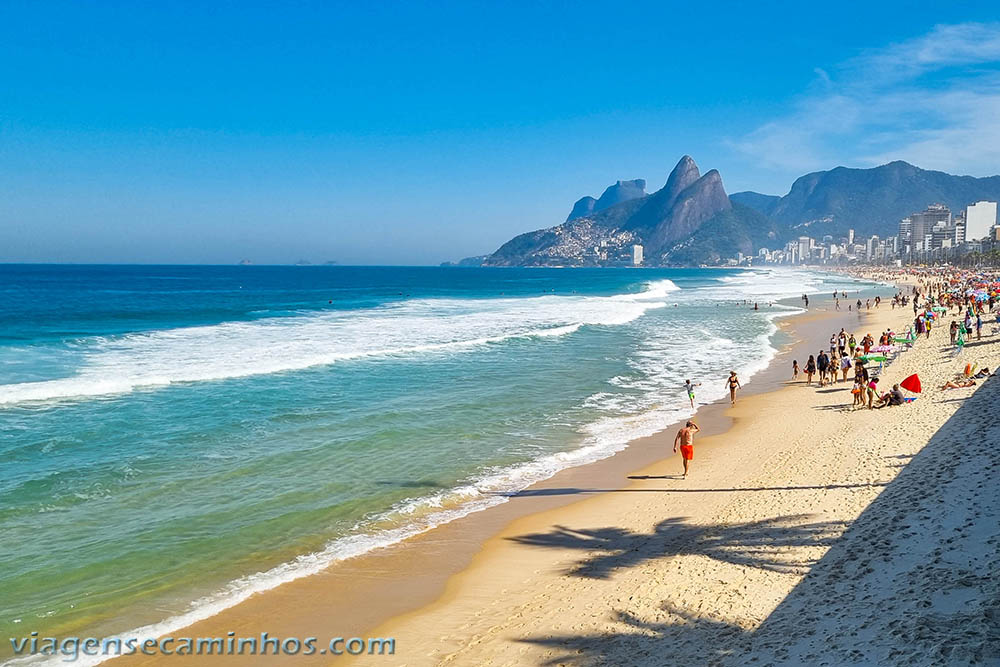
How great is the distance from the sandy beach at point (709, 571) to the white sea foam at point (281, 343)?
14.7m

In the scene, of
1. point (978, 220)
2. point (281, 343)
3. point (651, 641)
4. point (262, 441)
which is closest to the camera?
point (651, 641)

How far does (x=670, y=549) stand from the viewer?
8406mm

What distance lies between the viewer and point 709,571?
745cm

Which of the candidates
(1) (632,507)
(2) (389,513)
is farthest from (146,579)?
(1) (632,507)

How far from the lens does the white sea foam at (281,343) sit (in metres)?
20.5

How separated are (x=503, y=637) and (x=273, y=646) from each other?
2418 mm

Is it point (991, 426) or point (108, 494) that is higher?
point (991, 426)

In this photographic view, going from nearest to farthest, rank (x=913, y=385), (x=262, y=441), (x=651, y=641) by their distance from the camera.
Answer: (x=651, y=641), (x=262, y=441), (x=913, y=385)

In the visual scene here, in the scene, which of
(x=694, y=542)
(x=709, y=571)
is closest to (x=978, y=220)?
(x=694, y=542)

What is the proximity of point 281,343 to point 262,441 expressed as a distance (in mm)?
17018

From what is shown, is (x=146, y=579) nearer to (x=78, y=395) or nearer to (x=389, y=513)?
(x=389, y=513)

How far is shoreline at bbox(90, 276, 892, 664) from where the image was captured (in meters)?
7.10

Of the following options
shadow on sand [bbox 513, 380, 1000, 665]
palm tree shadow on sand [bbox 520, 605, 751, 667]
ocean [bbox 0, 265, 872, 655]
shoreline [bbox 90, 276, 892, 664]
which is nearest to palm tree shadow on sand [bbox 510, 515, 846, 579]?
shadow on sand [bbox 513, 380, 1000, 665]

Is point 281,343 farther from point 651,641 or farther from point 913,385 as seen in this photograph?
point 651,641
